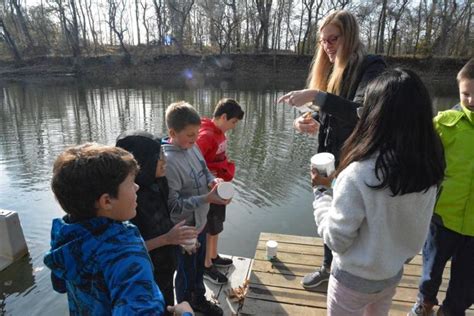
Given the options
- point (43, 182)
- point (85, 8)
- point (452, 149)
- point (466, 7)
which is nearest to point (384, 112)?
point (452, 149)

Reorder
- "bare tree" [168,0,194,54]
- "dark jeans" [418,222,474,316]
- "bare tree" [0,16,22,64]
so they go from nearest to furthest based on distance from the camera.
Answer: "dark jeans" [418,222,474,316], "bare tree" [0,16,22,64], "bare tree" [168,0,194,54]

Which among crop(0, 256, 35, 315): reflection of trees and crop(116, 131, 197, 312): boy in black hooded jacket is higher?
crop(116, 131, 197, 312): boy in black hooded jacket

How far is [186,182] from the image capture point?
2135 mm

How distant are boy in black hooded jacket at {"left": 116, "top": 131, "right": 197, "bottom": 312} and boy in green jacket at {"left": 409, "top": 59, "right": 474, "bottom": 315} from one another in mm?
1399

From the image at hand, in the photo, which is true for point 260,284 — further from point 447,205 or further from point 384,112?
point 384,112

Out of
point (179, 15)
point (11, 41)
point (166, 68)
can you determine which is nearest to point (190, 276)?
point (166, 68)

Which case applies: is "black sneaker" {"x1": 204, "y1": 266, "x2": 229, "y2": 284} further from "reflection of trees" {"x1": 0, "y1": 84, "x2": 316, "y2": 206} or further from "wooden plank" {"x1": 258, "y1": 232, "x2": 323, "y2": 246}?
"reflection of trees" {"x1": 0, "y1": 84, "x2": 316, "y2": 206}

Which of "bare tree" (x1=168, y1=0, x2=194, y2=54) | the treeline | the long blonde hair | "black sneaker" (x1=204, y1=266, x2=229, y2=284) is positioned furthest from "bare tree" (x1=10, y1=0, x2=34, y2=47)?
the long blonde hair

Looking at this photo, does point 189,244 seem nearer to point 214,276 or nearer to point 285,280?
point 285,280

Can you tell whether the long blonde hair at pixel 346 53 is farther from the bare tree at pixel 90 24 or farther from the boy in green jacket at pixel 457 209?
the bare tree at pixel 90 24

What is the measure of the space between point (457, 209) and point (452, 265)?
359 millimetres

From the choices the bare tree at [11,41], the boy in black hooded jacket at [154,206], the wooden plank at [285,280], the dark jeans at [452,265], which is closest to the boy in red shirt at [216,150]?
the wooden plank at [285,280]

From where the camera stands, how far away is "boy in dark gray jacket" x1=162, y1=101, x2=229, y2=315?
2027 millimetres

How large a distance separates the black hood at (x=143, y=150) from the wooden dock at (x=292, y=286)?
47.8 inches
